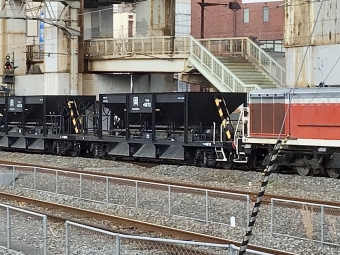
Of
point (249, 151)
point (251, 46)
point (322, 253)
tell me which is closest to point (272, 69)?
point (251, 46)

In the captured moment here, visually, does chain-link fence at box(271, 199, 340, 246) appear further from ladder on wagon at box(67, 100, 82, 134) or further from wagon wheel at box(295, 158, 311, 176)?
ladder on wagon at box(67, 100, 82, 134)

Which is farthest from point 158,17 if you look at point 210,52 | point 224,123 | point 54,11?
point 224,123

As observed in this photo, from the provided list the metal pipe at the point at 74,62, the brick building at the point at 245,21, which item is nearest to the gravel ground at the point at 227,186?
the metal pipe at the point at 74,62

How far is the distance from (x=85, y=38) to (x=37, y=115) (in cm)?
1770

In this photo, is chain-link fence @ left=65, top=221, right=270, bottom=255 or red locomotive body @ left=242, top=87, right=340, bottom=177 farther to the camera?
red locomotive body @ left=242, top=87, right=340, bottom=177

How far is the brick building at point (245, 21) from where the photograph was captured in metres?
76.6

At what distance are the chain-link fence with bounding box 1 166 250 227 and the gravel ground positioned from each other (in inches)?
19.1

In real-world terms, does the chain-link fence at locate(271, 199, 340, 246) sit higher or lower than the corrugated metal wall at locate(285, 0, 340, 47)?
lower

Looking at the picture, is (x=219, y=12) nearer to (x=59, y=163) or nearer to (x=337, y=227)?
(x=59, y=163)

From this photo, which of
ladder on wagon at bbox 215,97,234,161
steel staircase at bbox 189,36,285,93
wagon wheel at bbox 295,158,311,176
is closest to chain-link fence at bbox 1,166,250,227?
Answer: ladder on wagon at bbox 215,97,234,161

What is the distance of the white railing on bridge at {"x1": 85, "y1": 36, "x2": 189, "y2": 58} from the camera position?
44.9 m

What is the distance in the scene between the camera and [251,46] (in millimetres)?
43500

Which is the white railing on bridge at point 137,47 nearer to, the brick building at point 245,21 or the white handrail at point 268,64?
the white handrail at point 268,64

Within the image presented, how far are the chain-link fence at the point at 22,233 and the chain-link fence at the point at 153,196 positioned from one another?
421 centimetres
